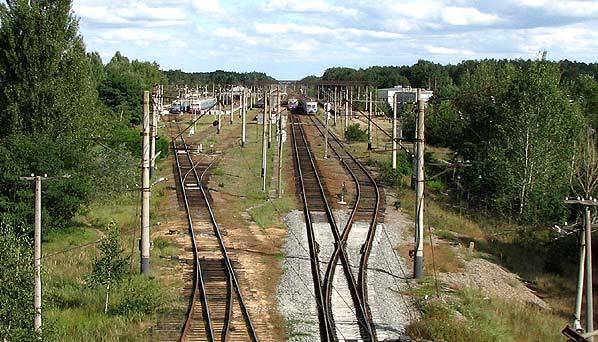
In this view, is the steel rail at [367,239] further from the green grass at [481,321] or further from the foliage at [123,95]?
the foliage at [123,95]

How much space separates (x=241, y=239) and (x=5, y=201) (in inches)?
322

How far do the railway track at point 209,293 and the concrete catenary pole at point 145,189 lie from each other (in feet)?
4.77

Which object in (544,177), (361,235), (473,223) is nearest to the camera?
(361,235)

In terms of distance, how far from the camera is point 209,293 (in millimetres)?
20516

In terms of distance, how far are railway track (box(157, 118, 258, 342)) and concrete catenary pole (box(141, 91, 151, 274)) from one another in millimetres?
1455

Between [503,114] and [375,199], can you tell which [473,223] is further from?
[503,114]

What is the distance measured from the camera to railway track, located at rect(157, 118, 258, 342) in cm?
1736

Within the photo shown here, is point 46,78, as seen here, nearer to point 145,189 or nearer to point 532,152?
point 145,189

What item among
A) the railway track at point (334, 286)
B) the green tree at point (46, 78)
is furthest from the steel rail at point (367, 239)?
the green tree at point (46, 78)

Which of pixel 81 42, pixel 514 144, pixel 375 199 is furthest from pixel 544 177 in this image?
pixel 81 42

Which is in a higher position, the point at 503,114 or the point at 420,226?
the point at 503,114

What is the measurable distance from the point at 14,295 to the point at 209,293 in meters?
6.60

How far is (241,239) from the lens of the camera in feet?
89.6

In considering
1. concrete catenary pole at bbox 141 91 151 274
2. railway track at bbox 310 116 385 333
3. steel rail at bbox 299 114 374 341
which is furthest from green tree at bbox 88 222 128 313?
railway track at bbox 310 116 385 333
